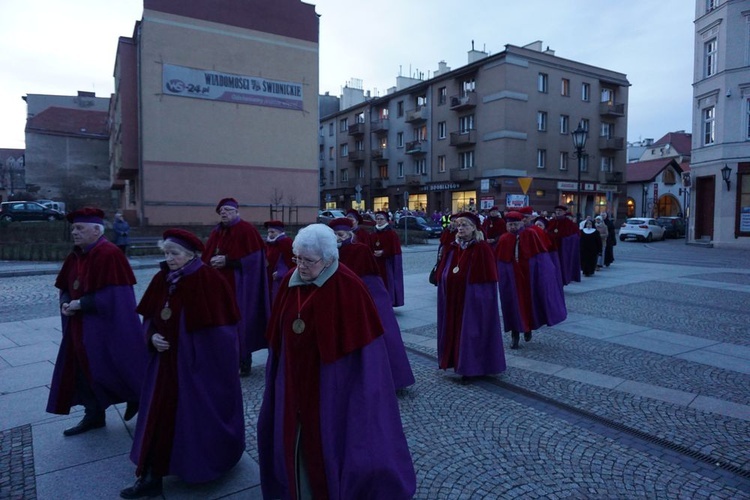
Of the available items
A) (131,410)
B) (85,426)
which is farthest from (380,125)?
(85,426)

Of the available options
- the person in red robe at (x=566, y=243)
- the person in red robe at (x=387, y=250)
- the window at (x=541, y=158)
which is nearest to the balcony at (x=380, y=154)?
the window at (x=541, y=158)

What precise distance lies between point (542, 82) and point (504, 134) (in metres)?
5.95

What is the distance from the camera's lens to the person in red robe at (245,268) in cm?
624

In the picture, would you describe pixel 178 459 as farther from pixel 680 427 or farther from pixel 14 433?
pixel 680 427

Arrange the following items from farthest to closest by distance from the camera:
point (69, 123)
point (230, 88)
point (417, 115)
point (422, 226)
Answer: point (69, 123) < point (417, 115) < point (422, 226) < point (230, 88)

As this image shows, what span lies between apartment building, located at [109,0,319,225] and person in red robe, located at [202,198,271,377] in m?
25.0

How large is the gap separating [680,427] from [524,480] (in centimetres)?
196

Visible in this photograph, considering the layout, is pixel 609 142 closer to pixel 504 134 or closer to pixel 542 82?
pixel 542 82

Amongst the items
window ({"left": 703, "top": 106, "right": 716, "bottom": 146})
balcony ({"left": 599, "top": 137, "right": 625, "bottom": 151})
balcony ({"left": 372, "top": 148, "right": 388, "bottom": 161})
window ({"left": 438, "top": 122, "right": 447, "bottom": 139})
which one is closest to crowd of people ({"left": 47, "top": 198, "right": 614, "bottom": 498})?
window ({"left": 703, "top": 106, "right": 716, "bottom": 146})

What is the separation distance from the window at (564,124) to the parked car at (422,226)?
14.9 m

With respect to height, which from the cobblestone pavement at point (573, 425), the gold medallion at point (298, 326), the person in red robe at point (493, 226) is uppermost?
the person in red robe at point (493, 226)

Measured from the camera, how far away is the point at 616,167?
45.1 m

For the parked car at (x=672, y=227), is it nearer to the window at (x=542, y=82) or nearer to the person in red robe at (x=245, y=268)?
the window at (x=542, y=82)

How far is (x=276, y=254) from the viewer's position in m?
7.22
